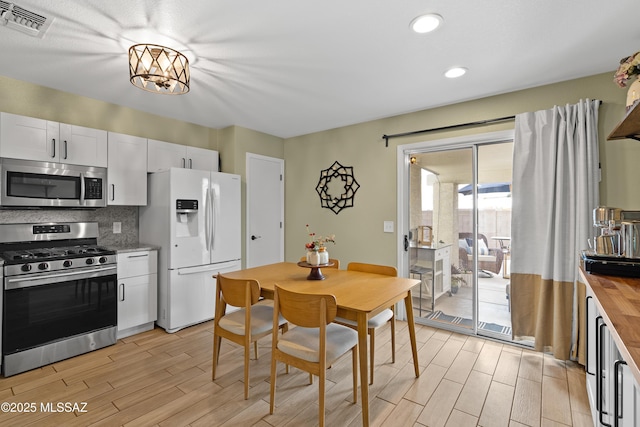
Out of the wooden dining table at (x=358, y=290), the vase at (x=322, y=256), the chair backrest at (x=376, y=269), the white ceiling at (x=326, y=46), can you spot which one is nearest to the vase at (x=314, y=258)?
the vase at (x=322, y=256)

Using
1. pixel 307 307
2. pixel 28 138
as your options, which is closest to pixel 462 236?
pixel 307 307

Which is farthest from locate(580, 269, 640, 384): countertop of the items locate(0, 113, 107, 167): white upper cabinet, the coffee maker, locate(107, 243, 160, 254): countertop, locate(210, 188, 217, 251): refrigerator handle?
locate(0, 113, 107, 167): white upper cabinet

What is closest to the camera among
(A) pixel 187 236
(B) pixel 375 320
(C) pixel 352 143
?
(B) pixel 375 320

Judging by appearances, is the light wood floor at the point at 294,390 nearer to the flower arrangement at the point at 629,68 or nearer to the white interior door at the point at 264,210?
the white interior door at the point at 264,210

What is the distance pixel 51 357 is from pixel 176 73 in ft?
8.60

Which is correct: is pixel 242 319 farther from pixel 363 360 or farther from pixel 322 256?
pixel 363 360

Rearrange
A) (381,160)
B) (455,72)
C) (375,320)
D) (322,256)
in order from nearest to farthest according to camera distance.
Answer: (375,320) < (322,256) < (455,72) < (381,160)

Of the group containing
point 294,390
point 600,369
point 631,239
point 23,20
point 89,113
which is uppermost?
point 23,20

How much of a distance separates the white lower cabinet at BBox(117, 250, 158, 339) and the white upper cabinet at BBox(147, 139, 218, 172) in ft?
3.41

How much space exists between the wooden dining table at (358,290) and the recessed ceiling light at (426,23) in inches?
69.4

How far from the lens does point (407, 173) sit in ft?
12.1

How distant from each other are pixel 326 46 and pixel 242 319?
2.13 m

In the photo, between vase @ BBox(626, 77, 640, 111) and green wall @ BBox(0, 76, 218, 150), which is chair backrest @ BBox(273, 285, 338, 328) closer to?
vase @ BBox(626, 77, 640, 111)

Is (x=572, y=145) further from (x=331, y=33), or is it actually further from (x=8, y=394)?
(x=8, y=394)
